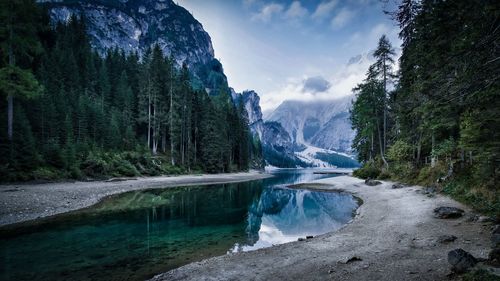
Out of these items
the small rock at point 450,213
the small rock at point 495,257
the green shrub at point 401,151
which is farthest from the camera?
the green shrub at point 401,151

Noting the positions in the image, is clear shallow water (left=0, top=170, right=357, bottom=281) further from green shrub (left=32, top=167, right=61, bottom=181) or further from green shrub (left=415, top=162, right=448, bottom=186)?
green shrub (left=32, top=167, right=61, bottom=181)

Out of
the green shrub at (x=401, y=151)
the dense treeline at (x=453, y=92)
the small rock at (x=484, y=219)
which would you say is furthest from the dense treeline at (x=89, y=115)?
the green shrub at (x=401, y=151)

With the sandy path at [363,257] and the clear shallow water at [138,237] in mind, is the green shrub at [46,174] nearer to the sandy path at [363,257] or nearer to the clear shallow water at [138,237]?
the clear shallow water at [138,237]

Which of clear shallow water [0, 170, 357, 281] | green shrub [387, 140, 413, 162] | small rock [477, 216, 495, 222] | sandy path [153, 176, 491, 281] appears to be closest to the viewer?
sandy path [153, 176, 491, 281]

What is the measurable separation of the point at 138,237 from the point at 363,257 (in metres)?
9.72

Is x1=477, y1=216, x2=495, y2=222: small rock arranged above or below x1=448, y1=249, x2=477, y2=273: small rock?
below

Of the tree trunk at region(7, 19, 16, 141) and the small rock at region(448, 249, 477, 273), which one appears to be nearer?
the small rock at region(448, 249, 477, 273)

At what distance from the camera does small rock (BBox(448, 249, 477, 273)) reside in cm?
470

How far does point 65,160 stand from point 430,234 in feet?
106

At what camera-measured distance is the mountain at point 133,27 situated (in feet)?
458

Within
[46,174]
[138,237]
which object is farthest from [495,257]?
[46,174]

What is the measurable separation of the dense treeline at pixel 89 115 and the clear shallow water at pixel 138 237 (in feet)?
42.2

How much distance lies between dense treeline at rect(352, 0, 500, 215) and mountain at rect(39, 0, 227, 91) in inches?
3857

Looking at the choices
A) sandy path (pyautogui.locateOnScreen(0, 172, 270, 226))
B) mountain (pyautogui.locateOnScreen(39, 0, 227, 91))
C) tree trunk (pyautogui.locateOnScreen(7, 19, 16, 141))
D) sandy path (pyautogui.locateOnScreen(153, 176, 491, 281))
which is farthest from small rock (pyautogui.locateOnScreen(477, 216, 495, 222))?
mountain (pyautogui.locateOnScreen(39, 0, 227, 91))
